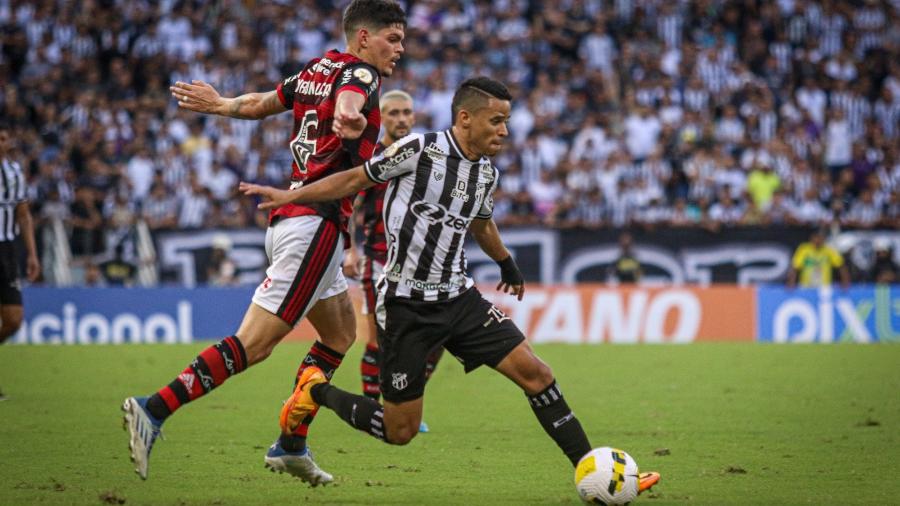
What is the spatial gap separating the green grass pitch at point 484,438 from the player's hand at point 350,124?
6.54 feet

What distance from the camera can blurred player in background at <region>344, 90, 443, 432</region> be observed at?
33.5 feet

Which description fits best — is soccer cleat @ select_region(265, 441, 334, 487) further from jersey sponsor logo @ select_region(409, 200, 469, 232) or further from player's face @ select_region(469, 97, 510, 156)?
player's face @ select_region(469, 97, 510, 156)

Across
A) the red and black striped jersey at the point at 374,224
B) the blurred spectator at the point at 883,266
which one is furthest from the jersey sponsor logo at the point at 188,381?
the blurred spectator at the point at 883,266

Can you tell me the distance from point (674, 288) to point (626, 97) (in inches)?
234

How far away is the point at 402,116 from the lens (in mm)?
10328

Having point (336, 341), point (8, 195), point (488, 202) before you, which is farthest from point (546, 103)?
point (488, 202)

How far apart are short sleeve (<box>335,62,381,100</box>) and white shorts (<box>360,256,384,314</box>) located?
3.78m

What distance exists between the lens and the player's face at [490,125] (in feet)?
21.6

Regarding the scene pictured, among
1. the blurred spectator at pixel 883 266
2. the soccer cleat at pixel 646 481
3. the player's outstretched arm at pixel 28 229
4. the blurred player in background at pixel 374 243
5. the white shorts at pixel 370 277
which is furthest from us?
the blurred spectator at pixel 883 266

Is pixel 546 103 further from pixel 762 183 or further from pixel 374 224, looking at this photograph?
pixel 374 224

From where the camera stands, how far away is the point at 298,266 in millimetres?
6816

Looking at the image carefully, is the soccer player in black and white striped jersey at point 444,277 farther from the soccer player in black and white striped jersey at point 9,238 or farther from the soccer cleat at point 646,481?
the soccer player in black and white striped jersey at point 9,238

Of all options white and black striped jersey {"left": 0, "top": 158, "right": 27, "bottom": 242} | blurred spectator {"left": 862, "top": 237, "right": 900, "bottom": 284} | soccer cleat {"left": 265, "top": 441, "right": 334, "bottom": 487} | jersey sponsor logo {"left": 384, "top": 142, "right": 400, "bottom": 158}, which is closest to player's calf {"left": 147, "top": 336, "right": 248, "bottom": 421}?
soccer cleat {"left": 265, "top": 441, "right": 334, "bottom": 487}

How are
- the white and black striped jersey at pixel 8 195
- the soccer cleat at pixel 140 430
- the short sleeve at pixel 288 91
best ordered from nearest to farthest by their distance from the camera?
the soccer cleat at pixel 140 430, the short sleeve at pixel 288 91, the white and black striped jersey at pixel 8 195
